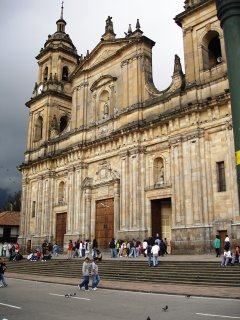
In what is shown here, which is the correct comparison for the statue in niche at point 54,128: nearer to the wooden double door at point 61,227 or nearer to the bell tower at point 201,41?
the wooden double door at point 61,227

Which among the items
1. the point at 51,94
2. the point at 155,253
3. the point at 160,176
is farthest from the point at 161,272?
the point at 51,94

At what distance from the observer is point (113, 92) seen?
3247cm

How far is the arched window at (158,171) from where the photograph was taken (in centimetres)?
2658

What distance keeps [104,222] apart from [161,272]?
13.2 meters

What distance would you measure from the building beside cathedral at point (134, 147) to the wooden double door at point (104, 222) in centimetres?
8

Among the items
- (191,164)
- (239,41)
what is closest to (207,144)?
(191,164)

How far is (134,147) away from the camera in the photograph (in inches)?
1102

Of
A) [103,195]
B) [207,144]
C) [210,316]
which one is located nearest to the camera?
[210,316]

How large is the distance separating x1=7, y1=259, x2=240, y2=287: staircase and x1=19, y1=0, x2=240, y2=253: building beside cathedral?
4.48m

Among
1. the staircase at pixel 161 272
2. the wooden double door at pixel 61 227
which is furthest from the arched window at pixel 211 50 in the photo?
the wooden double door at pixel 61 227

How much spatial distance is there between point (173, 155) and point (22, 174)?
21339 millimetres

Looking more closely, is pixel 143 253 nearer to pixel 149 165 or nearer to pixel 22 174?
pixel 149 165

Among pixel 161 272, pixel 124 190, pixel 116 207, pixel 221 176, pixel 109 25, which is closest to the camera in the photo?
pixel 161 272

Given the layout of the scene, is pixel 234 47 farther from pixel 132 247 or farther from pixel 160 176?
pixel 160 176
